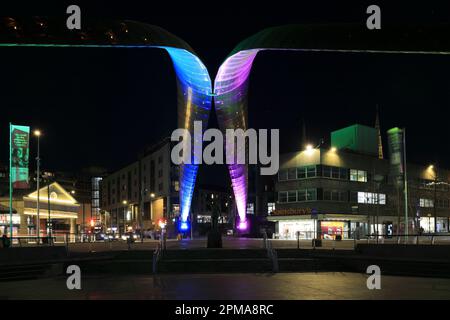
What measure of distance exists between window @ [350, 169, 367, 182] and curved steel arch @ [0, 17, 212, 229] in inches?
842

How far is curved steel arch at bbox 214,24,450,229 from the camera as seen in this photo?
2623 cm

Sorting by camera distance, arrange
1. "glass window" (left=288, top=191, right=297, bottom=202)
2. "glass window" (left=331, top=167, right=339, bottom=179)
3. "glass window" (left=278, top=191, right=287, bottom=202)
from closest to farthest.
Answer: "glass window" (left=331, top=167, right=339, bottom=179) → "glass window" (left=288, top=191, right=297, bottom=202) → "glass window" (left=278, top=191, right=287, bottom=202)

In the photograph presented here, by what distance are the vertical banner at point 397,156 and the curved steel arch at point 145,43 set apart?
2008 centimetres

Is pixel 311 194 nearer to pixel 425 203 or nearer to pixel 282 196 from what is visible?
pixel 282 196

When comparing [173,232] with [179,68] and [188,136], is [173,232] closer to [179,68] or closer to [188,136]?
[188,136]

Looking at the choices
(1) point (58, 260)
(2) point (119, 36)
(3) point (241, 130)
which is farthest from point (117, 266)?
(3) point (241, 130)

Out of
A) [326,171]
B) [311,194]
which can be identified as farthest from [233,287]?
[326,171]

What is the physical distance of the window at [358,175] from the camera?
71.3 m

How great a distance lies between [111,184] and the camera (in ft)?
491

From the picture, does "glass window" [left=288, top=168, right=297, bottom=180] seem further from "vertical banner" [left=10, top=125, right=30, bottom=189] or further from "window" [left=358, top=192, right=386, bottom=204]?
"vertical banner" [left=10, top=125, right=30, bottom=189]

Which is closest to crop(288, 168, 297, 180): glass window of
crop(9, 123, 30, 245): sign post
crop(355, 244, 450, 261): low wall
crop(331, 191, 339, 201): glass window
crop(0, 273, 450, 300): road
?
crop(331, 191, 339, 201): glass window

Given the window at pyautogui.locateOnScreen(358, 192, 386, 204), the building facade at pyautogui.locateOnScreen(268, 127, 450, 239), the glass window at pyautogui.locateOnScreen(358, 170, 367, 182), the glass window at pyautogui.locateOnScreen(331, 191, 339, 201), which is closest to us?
the building facade at pyautogui.locateOnScreen(268, 127, 450, 239)

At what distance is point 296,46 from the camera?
3653 centimetres

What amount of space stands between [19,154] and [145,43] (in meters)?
12.7
